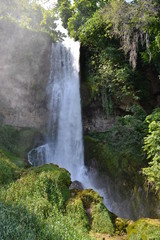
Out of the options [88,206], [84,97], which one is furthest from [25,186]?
[84,97]

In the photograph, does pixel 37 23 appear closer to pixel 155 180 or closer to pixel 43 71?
pixel 43 71

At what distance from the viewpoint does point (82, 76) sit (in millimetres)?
16531

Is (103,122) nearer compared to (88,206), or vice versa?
(88,206)

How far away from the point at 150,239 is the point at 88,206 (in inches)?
83.8

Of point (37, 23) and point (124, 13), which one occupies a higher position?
point (37, 23)

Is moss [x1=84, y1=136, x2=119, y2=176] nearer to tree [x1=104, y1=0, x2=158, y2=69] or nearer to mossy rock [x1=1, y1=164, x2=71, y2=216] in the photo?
mossy rock [x1=1, y1=164, x2=71, y2=216]

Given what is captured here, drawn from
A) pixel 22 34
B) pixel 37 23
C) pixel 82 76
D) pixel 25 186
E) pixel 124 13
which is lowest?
pixel 25 186

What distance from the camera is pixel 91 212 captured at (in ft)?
19.7

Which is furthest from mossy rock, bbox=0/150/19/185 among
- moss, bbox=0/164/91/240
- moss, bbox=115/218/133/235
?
moss, bbox=115/218/133/235

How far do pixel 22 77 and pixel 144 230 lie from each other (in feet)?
43.8

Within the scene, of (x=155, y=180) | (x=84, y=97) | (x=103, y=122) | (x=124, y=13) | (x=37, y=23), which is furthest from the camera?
(x=37, y=23)

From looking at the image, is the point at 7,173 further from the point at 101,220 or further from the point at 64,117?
the point at 64,117

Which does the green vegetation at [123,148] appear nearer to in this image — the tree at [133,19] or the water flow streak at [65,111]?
the water flow streak at [65,111]

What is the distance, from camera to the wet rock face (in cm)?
1449
